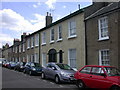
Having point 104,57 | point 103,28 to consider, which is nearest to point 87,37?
point 103,28

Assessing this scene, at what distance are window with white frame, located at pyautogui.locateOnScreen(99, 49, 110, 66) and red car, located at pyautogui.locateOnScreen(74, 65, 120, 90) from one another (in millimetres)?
4255

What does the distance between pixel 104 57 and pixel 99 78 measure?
5.59m

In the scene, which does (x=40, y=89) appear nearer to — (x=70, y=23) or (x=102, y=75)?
(x=102, y=75)

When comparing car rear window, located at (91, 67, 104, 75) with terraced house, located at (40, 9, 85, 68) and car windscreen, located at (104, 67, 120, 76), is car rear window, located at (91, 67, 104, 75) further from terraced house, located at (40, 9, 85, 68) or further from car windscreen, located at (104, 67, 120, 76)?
terraced house, located at (40, 9, 85, 68)

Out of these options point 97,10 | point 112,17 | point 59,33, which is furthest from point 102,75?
point 59,33

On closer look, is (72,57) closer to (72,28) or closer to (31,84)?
(72,28)

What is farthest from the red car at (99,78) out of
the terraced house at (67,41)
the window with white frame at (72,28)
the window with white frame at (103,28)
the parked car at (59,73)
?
the window with white frame at (72,28)

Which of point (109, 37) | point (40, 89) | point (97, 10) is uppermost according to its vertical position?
point (97, 10)

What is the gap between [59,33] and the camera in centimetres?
2147

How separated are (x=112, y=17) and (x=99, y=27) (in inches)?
63.6

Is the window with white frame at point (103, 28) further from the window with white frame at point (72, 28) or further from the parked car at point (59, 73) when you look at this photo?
the parked car at point (59, 73)

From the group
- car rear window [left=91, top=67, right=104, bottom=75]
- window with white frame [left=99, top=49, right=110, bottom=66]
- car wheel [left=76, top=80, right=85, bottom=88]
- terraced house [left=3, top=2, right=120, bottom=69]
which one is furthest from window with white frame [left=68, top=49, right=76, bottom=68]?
car rear window [left=91, top=67, right=104, bottom=75]

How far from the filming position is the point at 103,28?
14758 mm

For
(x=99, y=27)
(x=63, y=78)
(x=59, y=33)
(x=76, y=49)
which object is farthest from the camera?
(x=59, y=33)
